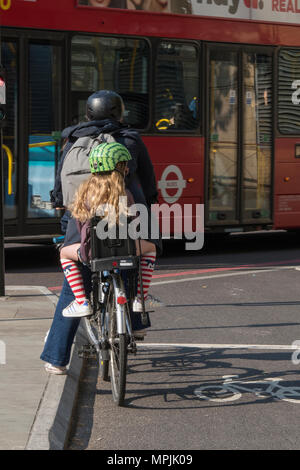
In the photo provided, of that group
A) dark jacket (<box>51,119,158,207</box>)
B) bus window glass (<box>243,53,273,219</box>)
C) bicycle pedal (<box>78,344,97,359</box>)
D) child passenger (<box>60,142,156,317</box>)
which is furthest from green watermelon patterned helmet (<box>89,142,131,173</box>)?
bus window glass (<box>243,53,273,219</box>)

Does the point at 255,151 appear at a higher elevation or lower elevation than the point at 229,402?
higher

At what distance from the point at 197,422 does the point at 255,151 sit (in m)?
8.92

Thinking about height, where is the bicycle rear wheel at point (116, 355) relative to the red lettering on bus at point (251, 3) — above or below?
below

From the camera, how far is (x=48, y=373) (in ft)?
20.8

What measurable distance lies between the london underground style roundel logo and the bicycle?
6.94 metres

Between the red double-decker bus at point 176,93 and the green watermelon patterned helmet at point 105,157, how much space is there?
6.42m

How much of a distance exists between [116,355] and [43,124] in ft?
22.3

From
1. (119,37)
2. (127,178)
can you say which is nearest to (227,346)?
(127,178)

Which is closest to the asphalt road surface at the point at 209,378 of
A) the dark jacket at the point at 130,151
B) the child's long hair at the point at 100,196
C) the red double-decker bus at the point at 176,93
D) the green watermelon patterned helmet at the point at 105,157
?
the child's long hair at the point at 100,196

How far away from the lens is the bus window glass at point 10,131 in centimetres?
1191

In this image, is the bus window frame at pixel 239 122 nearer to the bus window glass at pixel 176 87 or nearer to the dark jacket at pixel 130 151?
the bus window glass at pixel 176 87

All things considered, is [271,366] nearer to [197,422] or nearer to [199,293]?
[197,422]

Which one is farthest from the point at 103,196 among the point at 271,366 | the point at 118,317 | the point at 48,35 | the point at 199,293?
the point at 48,35

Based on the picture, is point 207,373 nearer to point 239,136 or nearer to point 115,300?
point 115,300
